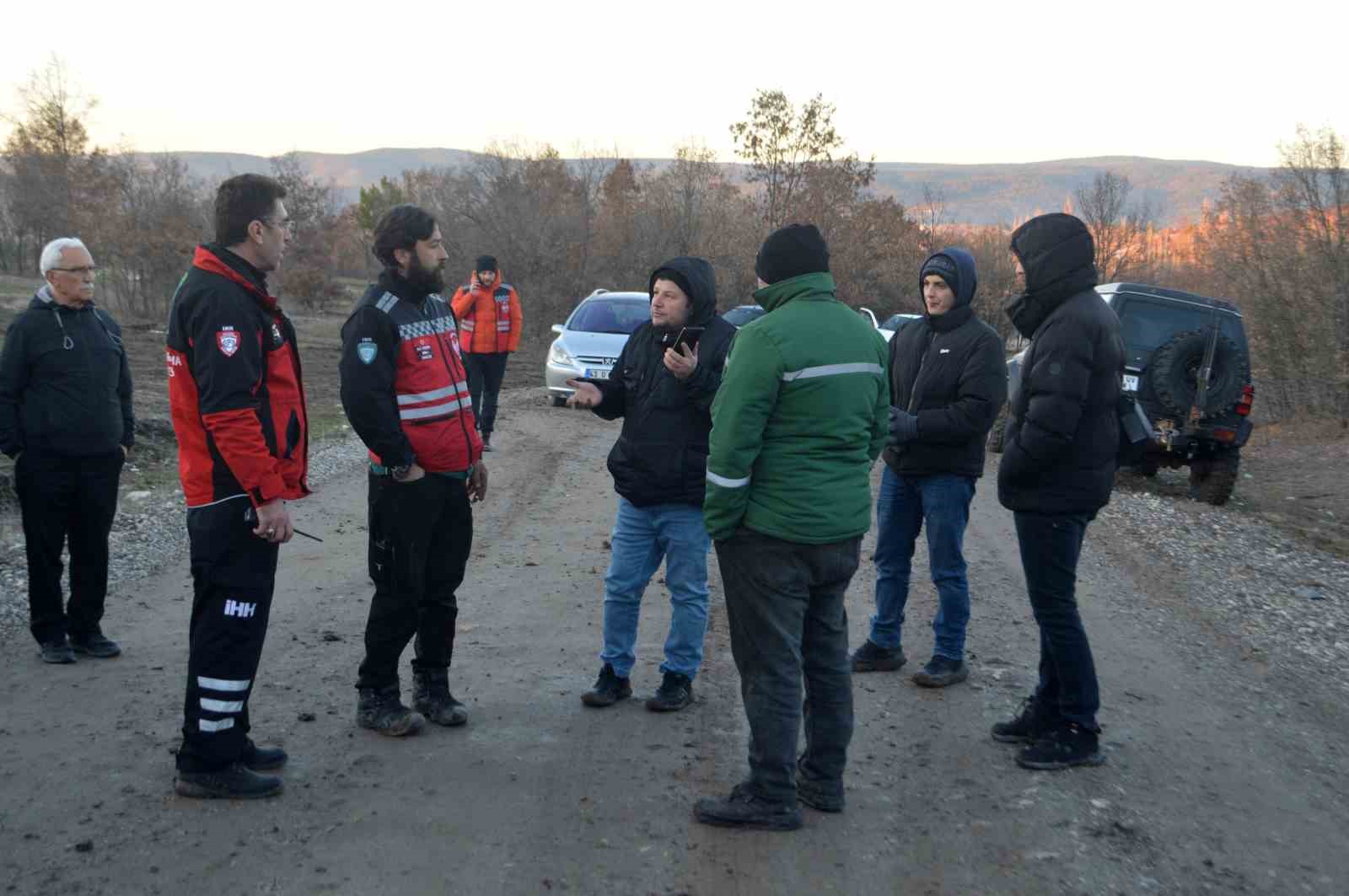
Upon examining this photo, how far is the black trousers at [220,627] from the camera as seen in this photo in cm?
396

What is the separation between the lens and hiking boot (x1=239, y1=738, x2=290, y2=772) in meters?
4.19

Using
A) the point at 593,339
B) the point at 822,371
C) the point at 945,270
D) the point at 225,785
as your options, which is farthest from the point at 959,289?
the point at 593,339

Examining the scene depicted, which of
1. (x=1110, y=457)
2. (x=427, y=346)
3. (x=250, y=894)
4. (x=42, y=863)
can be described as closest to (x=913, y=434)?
(x=1110, y=457)

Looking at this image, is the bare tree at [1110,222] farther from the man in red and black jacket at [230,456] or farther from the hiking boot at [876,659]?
the man in red and black jacket at [230,456]

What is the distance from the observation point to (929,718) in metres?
5.04

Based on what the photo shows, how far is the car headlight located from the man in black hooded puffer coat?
1235cm

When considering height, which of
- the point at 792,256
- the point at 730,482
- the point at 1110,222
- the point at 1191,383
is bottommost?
the point at 1191,383

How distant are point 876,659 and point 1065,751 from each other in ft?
4.30

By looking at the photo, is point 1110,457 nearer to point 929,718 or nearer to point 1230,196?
point 929,718

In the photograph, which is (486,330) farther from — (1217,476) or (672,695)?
(1217,476)

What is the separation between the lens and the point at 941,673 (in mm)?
5484

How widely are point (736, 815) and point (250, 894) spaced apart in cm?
156

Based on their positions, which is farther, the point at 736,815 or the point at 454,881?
the point at 736,815

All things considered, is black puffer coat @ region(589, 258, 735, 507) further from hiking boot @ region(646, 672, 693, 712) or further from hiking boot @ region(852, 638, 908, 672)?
hiking boot @ region(852, 638, 908, 672)
